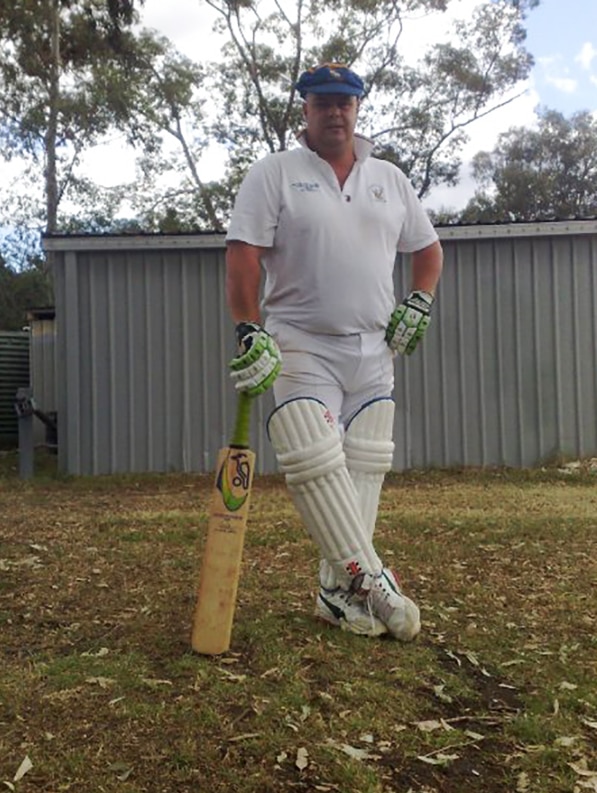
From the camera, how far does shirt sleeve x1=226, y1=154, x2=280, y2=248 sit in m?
3.46

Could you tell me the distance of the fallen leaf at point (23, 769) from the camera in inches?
94.2

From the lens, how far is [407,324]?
3.62 m

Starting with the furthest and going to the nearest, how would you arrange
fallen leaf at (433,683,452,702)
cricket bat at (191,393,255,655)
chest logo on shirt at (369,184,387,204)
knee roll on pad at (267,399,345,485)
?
1. chest logo on shirt at (369,184,387,204)
2. knee roll on pad at (267,399,345,485)
3. cricket bat at (191,393,255,655)
4. fallen leaf at (433,683,452,702)

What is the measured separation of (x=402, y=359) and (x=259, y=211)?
23.6 feet

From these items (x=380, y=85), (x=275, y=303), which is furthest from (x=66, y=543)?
(x=380, y=85)

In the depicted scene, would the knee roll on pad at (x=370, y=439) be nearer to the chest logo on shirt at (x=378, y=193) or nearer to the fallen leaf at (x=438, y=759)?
the chest logo on shirt at (x=378, y=193)

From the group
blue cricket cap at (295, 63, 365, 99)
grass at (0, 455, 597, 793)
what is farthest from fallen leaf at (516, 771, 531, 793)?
blue cricket cap at (295, 63, 365, 99)

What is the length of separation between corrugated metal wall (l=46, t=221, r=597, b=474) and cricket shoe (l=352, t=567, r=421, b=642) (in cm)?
672

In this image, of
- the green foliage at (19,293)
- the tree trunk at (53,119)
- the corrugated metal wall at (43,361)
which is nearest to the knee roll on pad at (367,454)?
the corrugated metal wall at (43,361)

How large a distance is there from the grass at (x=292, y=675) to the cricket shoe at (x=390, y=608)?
7 centimetres

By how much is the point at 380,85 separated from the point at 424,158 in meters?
2.67

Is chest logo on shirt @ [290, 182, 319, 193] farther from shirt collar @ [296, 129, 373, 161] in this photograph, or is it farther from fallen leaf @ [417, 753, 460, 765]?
fallen leaf @ [417, 753, 460, 765]

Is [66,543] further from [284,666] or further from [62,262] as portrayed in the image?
[62,262]

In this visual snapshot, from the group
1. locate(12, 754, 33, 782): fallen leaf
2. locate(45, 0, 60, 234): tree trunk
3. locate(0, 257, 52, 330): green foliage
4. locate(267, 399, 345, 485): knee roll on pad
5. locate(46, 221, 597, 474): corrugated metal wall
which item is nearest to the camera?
locate(12, 754, 33, 782): fallen leaf
